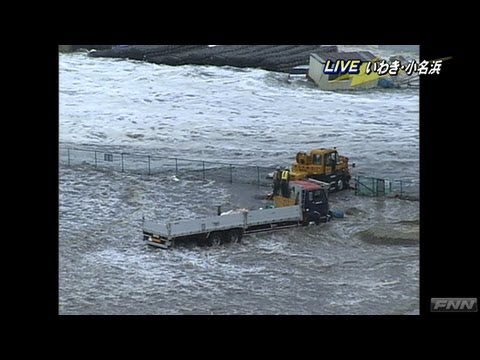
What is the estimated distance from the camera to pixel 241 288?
8977 mm

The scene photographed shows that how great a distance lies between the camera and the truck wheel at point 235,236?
9.13 meters

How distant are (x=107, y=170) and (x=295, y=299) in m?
1.73

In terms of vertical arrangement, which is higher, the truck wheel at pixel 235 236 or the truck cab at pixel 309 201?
the truck cab at pixel 309 201

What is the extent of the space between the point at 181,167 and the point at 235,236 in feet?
2.28

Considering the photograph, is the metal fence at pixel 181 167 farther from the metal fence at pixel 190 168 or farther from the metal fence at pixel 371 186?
the metal fence at pixel 371 186

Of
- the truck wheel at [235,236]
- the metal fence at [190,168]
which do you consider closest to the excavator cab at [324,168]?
the metal fence at [190,168]

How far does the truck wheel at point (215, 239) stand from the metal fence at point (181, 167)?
0.45m

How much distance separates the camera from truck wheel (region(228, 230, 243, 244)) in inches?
360

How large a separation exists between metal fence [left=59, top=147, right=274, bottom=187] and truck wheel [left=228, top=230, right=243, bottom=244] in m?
0.41

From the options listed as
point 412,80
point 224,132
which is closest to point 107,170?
point 224,132
